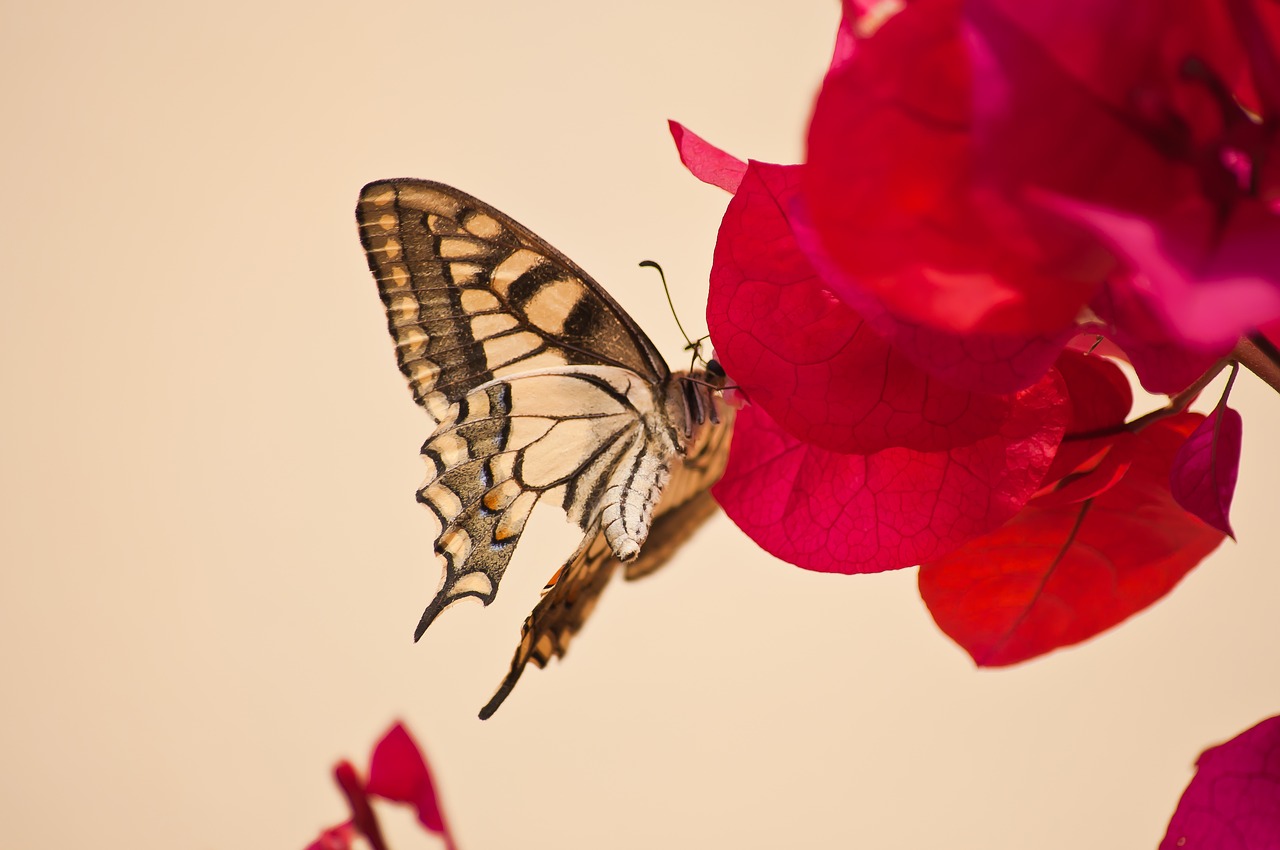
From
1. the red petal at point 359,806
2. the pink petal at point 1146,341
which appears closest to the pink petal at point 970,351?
the pink petal at point 1146,341

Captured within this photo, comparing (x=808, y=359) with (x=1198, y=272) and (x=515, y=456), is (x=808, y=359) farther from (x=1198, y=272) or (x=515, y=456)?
(x=515, y=456)

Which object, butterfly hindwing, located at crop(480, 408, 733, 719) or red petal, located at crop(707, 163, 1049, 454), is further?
butterfly hindwing, located at crop(480, 408, 733, 719)

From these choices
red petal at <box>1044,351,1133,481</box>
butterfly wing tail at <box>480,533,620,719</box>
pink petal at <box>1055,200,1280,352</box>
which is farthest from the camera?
butterfly wing tail at <box>480,533,620,719</box>

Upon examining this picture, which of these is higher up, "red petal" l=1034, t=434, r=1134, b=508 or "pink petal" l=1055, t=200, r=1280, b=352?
"pink petal" l=1055, t=200, r=1280, b=352

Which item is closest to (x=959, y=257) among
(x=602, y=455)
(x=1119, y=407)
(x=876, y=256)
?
(x=876, y=256)

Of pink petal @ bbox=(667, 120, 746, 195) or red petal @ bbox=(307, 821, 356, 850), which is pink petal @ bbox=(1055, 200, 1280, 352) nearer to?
pink petal @ bbox=(667, 120, 746, 195)

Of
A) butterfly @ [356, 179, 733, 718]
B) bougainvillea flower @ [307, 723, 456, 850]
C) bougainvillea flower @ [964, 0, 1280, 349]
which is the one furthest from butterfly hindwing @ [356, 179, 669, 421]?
bougainvillea flower @ [964, 0, 1280, 349]

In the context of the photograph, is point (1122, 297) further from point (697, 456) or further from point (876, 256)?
point (697, 456)

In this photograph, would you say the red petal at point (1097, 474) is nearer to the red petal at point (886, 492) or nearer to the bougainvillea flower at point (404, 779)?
the red petal at point (886, 492)
